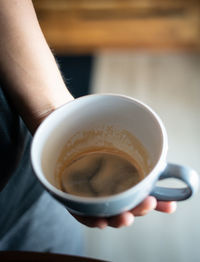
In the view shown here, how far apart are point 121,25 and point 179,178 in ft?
4.72

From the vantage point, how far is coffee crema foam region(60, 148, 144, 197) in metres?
0.48

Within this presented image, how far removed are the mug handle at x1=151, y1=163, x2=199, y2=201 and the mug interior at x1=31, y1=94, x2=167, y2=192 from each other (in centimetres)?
2

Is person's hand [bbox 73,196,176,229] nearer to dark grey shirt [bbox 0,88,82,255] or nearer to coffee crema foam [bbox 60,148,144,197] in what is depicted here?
coffee crema foam [bbox 60,148,144,197]

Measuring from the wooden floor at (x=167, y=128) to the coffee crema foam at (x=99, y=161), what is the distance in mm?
683

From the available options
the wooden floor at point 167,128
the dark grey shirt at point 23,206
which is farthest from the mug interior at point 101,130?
the wooden floor at point 167,128

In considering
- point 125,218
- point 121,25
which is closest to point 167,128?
point 121,25

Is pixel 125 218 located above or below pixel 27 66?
below

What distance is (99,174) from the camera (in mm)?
519

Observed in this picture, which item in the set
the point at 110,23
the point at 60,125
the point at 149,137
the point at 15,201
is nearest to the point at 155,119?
the point at 149,137

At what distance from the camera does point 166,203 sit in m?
0.48

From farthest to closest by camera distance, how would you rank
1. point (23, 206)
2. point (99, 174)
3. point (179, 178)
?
point (23, 206)
point (99, 174)
point (179, 178)

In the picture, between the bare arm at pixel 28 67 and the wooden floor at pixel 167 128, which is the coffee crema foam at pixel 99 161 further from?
the wooden floor at pixel 167 128

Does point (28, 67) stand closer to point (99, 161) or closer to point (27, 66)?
point (27, 66)

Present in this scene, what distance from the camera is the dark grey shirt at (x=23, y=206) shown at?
555 millimetres
